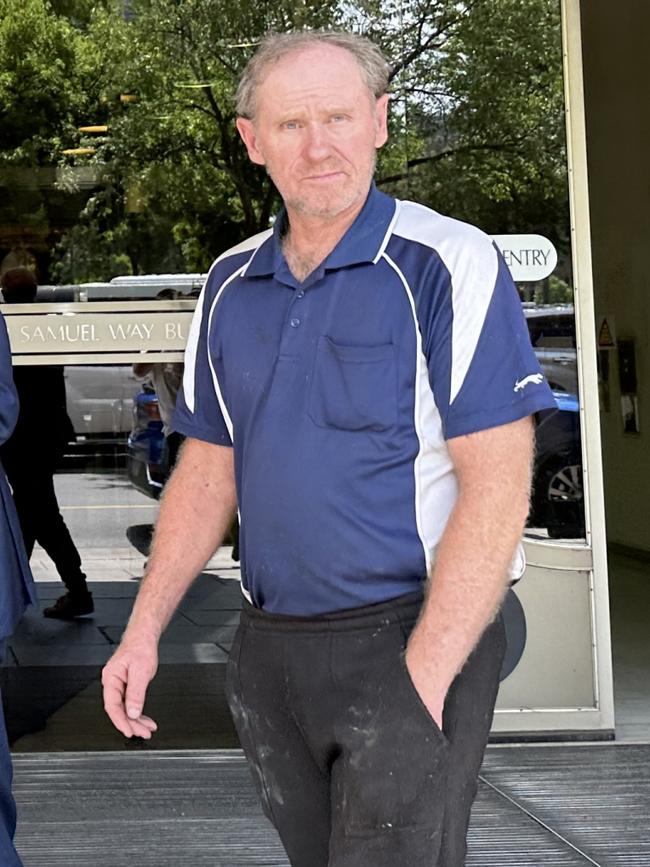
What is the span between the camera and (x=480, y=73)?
5.15 metres

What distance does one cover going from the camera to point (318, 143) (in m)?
2.26

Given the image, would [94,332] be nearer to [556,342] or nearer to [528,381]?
[556,342]

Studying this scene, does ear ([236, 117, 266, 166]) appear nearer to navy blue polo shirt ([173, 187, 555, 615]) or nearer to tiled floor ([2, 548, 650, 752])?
navy blue polo shirt ([173, 187, 555, 615])

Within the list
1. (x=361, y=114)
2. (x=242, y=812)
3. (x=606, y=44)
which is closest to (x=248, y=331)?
(x=361, y=114)

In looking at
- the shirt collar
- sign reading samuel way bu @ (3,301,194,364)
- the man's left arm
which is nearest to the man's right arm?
the shirt collar

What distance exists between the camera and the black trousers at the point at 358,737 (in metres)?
2.15

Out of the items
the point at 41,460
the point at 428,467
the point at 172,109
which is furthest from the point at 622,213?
the point at 428,467

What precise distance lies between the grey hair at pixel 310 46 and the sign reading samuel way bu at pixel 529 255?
2.81m

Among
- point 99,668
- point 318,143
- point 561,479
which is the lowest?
point 99,668

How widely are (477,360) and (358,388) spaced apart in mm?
184

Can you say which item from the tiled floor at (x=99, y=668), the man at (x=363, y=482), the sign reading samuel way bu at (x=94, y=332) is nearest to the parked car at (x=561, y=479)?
the tiled floor at (x=99, y=668)

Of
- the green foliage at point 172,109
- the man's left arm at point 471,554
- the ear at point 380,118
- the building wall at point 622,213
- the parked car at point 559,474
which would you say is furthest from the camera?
Result: the building wall at point 622,213

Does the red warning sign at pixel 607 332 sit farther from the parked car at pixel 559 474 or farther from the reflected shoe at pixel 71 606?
the reflected shoe at pixel 71 606

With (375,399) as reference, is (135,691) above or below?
below
